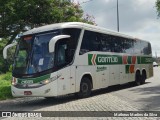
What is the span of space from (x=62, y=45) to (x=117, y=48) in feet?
21.3

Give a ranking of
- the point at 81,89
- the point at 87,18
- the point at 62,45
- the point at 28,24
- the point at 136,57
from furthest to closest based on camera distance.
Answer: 1. the point at 87,18
2. the point at 136,57
3. the point at 28,24
4. the point at 81,89
5. the point at 62,45

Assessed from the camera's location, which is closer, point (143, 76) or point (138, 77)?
point (138, 77)

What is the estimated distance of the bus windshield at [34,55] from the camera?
15.1 m

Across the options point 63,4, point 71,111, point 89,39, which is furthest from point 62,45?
point 63,4

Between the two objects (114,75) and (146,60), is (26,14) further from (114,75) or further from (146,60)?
(146,60)

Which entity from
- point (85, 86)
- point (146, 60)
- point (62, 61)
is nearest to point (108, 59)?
point (85, 86)

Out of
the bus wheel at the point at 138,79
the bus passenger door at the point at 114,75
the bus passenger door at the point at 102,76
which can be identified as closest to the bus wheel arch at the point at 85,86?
the bus passenger door at the point at 102,76

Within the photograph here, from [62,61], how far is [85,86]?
2322mm

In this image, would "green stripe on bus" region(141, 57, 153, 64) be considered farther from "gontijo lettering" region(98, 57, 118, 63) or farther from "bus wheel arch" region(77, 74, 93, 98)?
"bus wheel arch" region(77, 74, 93, 98)

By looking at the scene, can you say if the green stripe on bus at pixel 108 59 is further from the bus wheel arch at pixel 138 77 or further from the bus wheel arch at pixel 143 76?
the bus wheel arch at pixel 143 76

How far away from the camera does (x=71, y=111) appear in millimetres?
12414

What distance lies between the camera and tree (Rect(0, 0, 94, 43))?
2153 centimetres

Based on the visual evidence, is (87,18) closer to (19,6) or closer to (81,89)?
(19,6)

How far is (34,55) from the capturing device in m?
15.5
